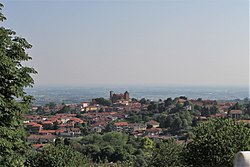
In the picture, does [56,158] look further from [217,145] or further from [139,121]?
[139,121]

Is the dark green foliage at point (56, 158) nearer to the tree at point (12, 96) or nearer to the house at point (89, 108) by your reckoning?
the tree at point (12, 96)

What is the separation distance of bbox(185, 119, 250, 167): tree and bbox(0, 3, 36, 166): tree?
247 inches

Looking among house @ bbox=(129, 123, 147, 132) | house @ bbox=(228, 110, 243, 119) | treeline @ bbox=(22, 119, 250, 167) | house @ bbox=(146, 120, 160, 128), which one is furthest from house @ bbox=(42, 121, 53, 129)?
treeline @ bbox=(22, 119, 250, 167)

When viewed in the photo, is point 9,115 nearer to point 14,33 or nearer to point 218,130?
point 14,33

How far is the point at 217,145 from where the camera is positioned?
11.2 m

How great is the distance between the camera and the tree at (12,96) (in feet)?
18.2

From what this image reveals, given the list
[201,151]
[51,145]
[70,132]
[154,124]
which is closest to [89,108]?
[154,124]

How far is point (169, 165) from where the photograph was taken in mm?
13836

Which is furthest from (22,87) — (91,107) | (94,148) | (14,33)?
(91,107)

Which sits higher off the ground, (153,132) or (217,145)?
(217,145)

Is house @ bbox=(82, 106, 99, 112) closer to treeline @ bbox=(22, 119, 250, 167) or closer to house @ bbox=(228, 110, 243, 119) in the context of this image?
house @ bbox=(228, 110, 243, 119)

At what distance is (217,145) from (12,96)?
6.66m

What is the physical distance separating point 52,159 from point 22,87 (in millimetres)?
6474

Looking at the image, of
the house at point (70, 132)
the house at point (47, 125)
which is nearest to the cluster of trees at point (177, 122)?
the house at point (70, 132)
